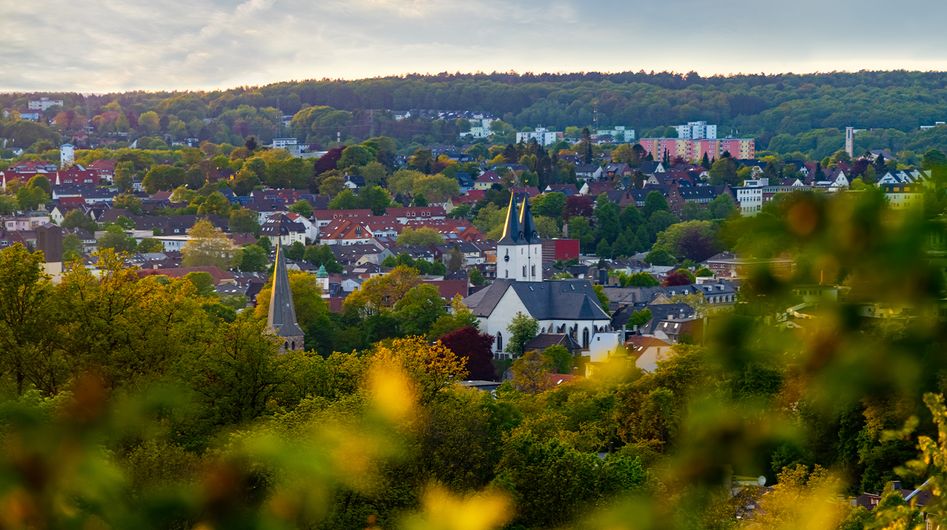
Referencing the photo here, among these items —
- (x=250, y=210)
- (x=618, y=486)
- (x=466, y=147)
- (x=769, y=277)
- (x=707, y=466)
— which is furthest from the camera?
(x=466, y=147)

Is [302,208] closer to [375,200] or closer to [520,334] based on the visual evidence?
[375,200]

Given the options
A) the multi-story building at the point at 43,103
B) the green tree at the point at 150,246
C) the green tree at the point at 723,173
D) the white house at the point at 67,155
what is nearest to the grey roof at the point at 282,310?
the green tree at the point at 150,246

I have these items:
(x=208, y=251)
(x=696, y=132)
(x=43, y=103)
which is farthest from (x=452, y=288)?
(x=43, y=103)

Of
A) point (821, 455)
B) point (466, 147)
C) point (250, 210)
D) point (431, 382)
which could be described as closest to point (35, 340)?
point (431, 382)

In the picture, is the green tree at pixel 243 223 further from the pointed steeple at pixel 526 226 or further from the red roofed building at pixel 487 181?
the pointed steeple at pixel 526 226

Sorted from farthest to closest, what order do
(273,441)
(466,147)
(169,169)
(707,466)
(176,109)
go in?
(176,109) → (466,147) → (169,169) → (273,441) → (707,466)

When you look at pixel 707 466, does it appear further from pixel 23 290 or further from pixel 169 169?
pixel 169 169
